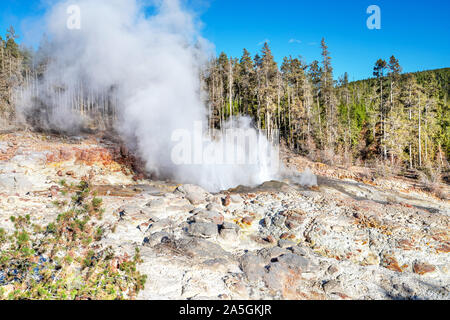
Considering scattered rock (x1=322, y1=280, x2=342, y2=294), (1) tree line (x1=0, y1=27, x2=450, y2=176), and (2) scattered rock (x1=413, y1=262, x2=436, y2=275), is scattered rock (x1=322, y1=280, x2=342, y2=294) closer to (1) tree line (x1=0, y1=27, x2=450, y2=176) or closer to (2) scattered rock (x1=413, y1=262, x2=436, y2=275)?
(2) scattered rock (x1=413, y1=262, x2=436, y2=275)

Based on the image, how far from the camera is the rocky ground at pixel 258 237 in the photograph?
4.49 metres

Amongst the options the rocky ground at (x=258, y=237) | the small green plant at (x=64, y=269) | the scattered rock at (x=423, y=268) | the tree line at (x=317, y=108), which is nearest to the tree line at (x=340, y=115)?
the tree line at (x=317, y=108)

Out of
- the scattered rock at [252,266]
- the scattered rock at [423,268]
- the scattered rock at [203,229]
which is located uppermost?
the scattered rock at [203,229]

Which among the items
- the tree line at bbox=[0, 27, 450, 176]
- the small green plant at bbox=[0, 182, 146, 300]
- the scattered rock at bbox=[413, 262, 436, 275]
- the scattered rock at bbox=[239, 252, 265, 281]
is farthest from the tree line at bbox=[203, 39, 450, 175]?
the small green plant at bbox=[0, 182, 146, 300]

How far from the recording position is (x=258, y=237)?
6398mm

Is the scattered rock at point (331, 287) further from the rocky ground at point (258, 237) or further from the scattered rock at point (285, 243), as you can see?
the scattered rock at point (285, 243)

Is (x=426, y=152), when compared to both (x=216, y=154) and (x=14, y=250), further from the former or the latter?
(x=14, y=250)

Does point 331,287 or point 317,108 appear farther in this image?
point 317,108

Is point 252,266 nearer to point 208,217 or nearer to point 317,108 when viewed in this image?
point 208,217

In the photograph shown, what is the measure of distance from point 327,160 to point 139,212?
17955 mm

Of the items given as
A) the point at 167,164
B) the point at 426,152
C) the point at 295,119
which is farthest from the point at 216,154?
the point at 426,152

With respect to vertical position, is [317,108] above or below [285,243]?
above

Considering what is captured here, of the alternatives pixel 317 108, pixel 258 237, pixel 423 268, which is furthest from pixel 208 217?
pixel 317 108

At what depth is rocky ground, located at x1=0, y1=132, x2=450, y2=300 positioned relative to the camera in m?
4.49
